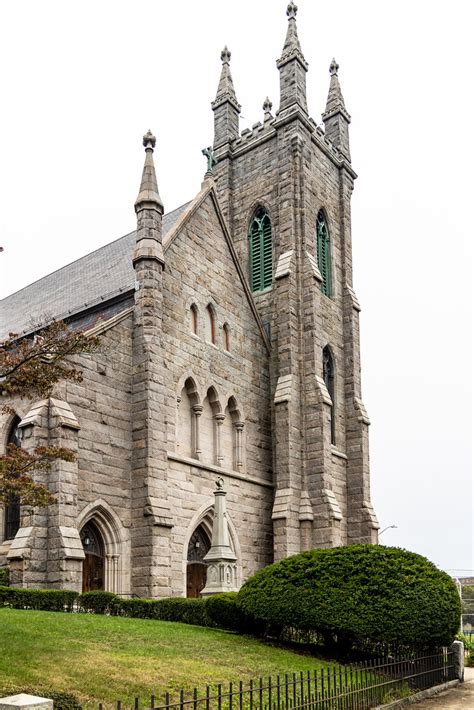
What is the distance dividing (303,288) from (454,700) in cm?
1739

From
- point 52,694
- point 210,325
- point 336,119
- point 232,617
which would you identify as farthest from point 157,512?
point 336,119

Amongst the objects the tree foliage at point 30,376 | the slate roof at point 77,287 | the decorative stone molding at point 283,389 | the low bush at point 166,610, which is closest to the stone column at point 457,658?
the low bush at point 166,610

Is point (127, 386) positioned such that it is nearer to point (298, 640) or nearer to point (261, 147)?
point (298, 640)

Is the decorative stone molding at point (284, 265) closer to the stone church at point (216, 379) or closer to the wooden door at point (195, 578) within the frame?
the stone church at point (216, 379)

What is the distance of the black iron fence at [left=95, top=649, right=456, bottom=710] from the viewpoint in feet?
30.9

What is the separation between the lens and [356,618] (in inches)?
574

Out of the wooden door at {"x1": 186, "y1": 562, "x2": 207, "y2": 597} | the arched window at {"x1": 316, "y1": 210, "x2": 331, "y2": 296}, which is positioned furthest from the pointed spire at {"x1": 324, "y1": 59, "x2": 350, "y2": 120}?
the wooden door at {"x1": 186, "y1": 562, "x2": 207, "y2": 597}

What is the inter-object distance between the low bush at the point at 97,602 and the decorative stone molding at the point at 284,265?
15.3 metres

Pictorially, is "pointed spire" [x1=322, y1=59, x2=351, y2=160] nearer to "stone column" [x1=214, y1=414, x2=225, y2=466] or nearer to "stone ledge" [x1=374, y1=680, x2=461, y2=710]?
"stone column" [x1=214, y1=414, x2=225, y2=466]

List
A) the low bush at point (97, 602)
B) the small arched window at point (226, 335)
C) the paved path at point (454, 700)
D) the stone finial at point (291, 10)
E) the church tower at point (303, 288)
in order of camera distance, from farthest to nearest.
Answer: the stone finial at point (291, 10)
the church tower at point (303, 288)
the small arched window at point (226, 335)
the low bush at point (97, 602)
the paved path at point (454, 700)

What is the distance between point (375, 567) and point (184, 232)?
1335cm

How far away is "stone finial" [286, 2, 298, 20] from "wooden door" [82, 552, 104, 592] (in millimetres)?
23965

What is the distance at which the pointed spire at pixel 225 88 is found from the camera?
3531 centimetres

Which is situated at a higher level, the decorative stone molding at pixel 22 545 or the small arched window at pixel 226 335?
the small arched window at pixel 226 335
